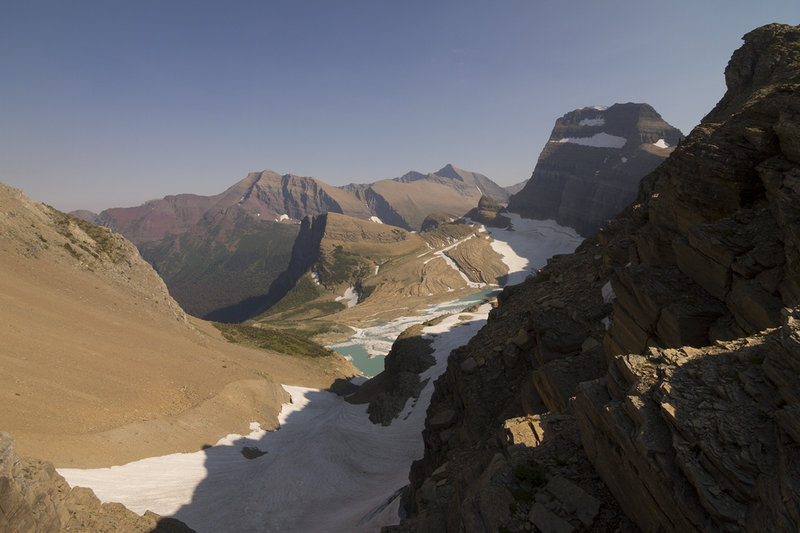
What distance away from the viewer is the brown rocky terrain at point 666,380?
7.45 metres

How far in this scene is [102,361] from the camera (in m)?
36.8

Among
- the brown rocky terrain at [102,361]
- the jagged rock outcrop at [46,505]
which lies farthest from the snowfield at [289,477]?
the jagged rock outcrop at [46,505]

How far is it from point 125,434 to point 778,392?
1536 inches

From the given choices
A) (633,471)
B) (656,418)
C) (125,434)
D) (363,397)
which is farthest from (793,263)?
(363,397)

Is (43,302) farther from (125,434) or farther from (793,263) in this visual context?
(793,263)

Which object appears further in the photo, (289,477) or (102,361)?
(102,361)

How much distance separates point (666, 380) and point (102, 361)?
45.3m

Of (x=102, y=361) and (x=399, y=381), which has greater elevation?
(x=102, y=361)

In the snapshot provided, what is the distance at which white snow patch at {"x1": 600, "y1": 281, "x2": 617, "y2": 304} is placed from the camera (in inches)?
854

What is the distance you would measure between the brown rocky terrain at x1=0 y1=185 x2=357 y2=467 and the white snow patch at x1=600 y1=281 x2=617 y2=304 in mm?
35545

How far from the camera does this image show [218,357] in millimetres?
52031

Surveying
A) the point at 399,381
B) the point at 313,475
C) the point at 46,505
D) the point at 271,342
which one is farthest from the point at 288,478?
the point at 271,342

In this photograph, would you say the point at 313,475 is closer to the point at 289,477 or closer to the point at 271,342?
the point at 289,477

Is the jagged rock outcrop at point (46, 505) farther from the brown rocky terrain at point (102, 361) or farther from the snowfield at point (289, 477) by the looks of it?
→ the brown rocky terrain at point (102, 361)
